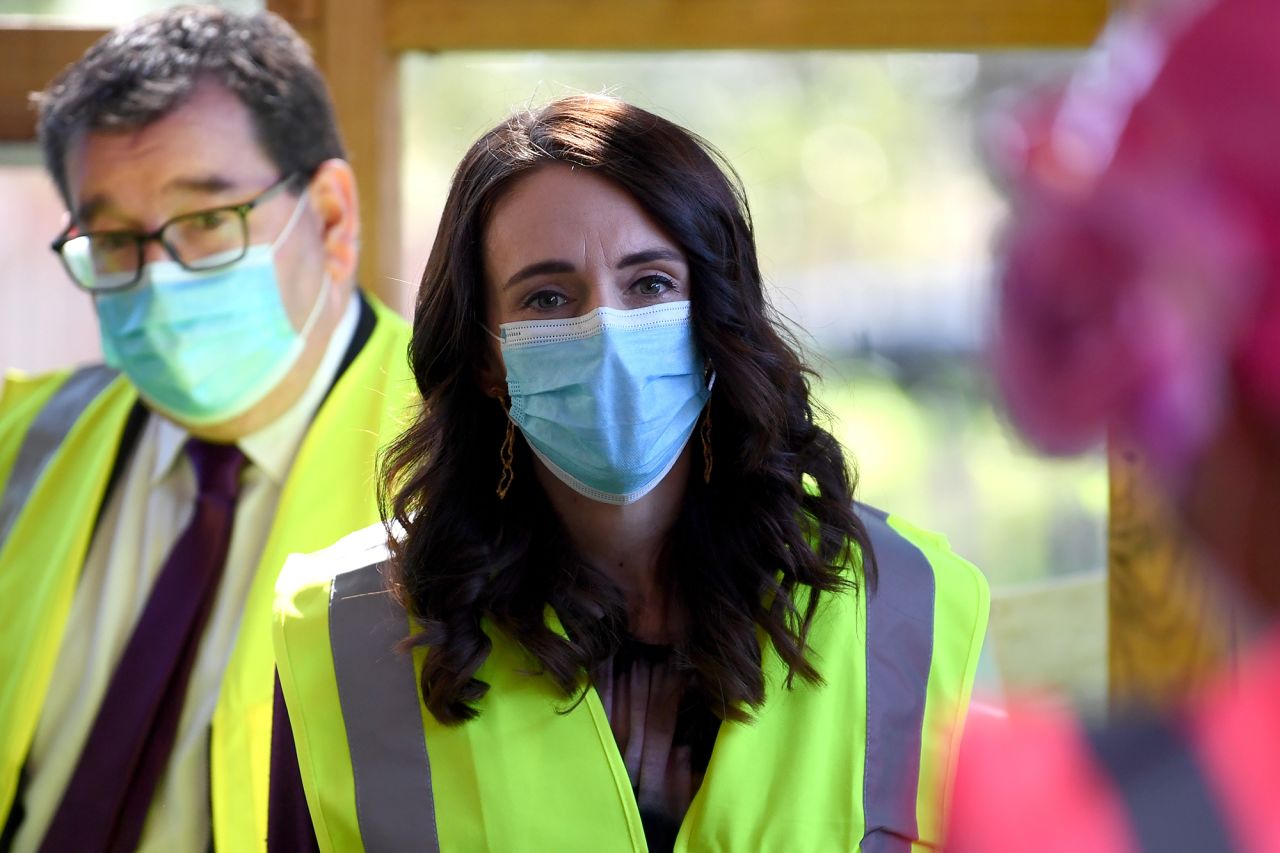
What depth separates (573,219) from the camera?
162 cm

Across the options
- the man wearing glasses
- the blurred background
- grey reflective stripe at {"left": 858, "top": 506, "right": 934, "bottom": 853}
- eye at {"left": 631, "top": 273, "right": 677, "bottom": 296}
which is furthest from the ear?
grey reflective stripe at {"left": 858, "top": 506, "right": 934, "bottom": 853}

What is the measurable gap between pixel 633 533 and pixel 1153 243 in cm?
139

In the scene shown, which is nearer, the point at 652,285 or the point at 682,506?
the point at 652,285

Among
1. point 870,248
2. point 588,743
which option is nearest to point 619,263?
point 588,743

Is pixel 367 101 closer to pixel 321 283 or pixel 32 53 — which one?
pixel 321 283

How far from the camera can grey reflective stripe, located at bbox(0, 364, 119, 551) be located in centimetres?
234

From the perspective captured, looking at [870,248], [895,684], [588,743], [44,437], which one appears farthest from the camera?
[870,248]

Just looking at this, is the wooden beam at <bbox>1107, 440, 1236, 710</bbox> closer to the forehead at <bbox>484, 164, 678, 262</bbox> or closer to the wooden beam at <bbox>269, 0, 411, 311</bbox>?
the forehead at <bbox>484, 164, 678, 262</bbox>

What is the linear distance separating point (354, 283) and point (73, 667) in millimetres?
789

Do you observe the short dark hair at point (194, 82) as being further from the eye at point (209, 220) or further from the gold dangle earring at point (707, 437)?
the gold dangle earring at point (707, 437)

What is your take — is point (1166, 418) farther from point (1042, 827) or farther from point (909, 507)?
point (909, 507)

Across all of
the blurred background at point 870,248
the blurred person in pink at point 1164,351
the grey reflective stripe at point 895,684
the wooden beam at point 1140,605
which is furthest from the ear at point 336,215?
the blurred person in pink at point 1164,351

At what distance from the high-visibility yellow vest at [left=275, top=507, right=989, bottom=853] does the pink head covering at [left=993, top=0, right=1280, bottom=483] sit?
120 centimetres

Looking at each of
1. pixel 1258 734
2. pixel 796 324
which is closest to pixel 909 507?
pixel 796 324
